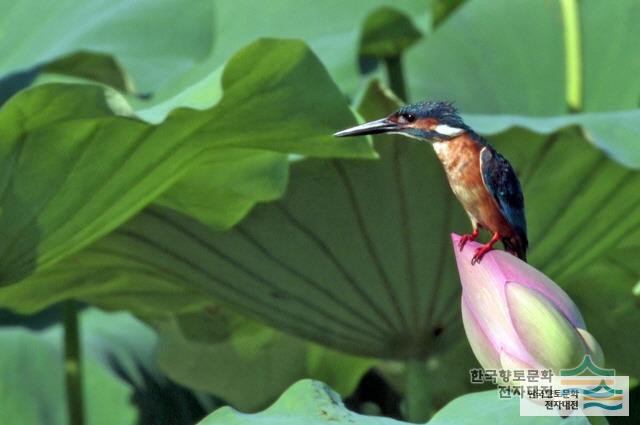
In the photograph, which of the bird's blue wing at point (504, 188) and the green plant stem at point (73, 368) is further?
the green plant stem at point (73, 368)

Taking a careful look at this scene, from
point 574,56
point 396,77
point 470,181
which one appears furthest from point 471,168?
point 396,77

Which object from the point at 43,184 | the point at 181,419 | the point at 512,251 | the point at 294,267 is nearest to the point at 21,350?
the point at 181,419

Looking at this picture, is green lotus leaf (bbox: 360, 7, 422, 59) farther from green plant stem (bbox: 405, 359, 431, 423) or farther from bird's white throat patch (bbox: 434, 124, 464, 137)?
bird's white throat patch (bbox: 434, 124, 464, 137)

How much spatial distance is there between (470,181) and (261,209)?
585mm

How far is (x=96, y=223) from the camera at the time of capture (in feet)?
4.69

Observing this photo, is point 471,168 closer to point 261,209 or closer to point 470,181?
point 470,181

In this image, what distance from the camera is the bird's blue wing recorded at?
3.46 ft

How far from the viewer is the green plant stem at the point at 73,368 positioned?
Result: 1.78m

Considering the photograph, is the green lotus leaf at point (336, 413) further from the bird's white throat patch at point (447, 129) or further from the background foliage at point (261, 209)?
the bird's white throat patch at point (447, 129)

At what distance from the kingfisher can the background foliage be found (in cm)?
14

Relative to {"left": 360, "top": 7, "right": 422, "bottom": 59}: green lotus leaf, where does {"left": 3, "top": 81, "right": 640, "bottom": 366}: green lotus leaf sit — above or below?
below

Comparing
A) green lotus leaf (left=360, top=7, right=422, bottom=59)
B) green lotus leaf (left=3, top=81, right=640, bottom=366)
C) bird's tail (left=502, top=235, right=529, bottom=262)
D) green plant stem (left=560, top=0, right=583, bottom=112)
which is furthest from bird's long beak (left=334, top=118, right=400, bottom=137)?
green lotus leaf (left=360, top=7, right=422, bottom=59)

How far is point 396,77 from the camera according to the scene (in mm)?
2260

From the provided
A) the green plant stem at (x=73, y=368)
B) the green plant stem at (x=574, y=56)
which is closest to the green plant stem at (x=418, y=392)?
the green plant stem at (x=73, y=368)
